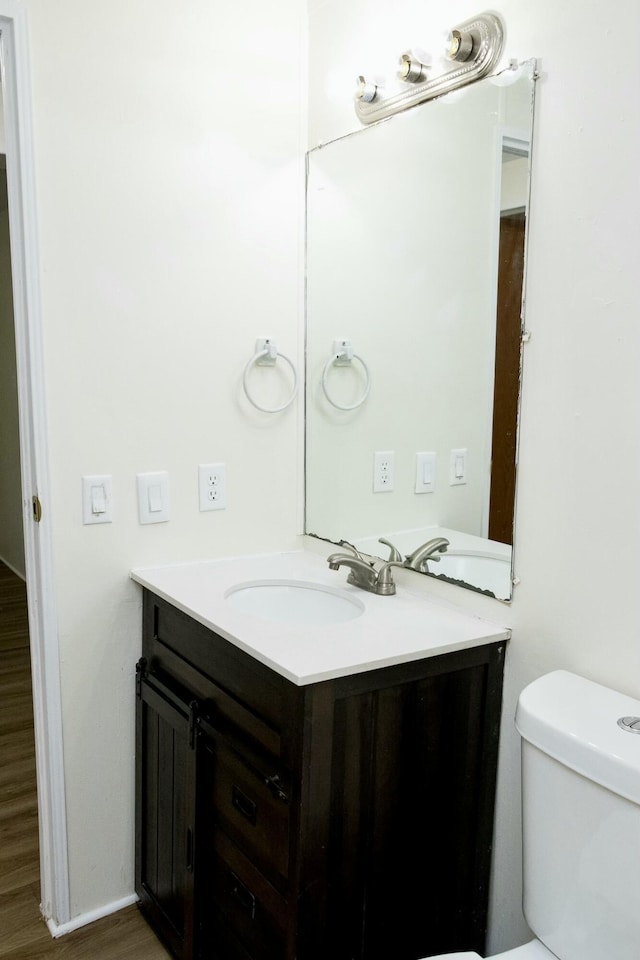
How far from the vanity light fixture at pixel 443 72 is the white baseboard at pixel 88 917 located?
2.03 meters

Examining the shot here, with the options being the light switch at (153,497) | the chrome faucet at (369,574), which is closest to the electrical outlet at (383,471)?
the chrome faucet at (369,574)

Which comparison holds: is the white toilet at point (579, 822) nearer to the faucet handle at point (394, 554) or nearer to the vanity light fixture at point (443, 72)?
the faucet handle at point (394, 554)

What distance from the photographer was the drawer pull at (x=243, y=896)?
1378 millimetres

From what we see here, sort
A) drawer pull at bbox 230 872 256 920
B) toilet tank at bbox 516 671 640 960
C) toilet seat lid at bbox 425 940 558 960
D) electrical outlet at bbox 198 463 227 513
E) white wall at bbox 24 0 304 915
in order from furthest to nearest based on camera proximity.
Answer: electrical outlet at bbox 198 463 227 513 < white wall at bbox 24 0 304 915 < drawer pull at bbox 230 872 256 920 < toilet seat lid at bbox 425 940 558 960 < toilet tank at bbox 516 671 640 960

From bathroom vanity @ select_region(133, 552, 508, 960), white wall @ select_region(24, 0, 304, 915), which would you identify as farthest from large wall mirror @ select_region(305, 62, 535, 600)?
bathroom vanity @ select_region(133, 552, 508, 960)

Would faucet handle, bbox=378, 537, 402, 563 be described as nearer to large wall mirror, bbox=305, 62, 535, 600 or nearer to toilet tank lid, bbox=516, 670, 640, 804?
large wall mirror, bbox=305, 62, 535, 600

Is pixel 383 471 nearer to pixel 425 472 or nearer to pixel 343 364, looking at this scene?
pixel 425 472

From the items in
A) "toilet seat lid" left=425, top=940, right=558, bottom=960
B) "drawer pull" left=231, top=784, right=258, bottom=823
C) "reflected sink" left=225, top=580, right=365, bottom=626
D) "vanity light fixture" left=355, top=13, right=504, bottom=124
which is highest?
"vanity light fixture" left=355, top=13, right=504, bottom=124

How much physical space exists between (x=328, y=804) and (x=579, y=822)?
41cm

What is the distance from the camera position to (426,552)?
64.8 inches

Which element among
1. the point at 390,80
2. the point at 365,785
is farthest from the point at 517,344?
the point at 365,785

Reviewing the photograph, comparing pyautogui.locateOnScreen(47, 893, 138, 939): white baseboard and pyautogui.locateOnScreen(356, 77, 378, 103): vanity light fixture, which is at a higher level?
pyautogui.locateOnScreen(356, 77, 378, 103): vanity light fixture

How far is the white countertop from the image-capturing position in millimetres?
1280

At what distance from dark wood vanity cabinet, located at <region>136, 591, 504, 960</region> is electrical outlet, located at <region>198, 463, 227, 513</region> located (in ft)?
1.10
